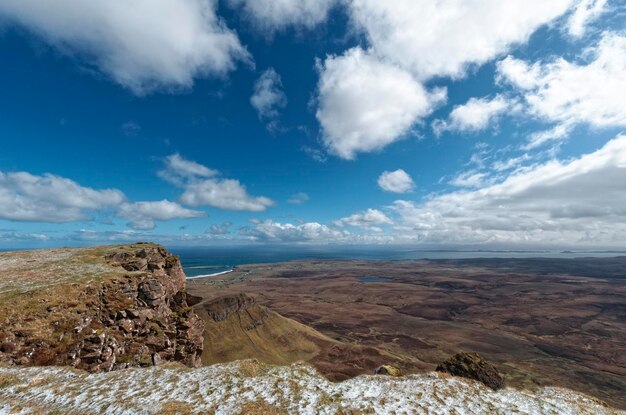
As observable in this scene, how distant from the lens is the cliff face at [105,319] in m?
20.5

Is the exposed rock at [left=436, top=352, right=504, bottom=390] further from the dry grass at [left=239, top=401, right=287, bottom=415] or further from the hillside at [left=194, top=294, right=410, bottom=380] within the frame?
the hillside at [left=194, top=294, right=410, bottom=380]

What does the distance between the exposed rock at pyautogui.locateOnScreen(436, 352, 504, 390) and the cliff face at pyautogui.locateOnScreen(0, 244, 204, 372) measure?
26011 millimetres

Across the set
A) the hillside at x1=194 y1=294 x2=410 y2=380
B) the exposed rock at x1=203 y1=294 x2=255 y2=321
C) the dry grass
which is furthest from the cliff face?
the exposed rock at x1=203 y1=294 x2=255 y2=321

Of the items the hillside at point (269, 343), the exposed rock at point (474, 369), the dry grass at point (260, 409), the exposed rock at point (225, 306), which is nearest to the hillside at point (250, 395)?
the dry grass at point (260, 409)

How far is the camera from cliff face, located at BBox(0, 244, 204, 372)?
67.3 feet

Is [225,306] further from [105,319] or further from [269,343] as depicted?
[105,319]

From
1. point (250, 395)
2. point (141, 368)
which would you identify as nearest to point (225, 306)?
point (141, 368)

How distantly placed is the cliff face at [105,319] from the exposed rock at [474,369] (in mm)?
26011

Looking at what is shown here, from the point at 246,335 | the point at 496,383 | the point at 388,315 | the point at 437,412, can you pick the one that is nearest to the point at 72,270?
the point at 437,412

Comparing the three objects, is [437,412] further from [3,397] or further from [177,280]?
[177,280]

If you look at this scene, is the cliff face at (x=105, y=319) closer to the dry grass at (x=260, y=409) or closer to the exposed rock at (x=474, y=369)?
the dry grass at (x=260, y=409)

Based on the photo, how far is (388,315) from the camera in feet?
628

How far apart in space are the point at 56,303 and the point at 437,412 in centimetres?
2843

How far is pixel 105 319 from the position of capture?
24.9 m
